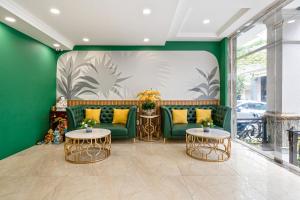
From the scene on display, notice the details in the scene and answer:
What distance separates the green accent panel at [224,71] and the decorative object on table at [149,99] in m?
2.00

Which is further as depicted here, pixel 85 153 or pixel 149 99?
pixel 149 99

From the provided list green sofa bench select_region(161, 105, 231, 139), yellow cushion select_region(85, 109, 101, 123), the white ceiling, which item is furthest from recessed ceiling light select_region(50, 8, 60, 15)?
green sofa bench select_region(161, 105, 231, 139)

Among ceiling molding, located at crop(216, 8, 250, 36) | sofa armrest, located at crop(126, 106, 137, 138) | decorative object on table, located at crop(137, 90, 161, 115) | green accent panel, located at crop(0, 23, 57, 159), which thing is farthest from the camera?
decorative object on table, located at crop(137, 90, 161, 115)

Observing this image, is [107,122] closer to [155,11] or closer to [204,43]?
[155,11]

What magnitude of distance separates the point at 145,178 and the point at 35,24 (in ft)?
12.4

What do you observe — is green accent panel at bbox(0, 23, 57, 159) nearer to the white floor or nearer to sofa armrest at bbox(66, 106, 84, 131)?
the white floor

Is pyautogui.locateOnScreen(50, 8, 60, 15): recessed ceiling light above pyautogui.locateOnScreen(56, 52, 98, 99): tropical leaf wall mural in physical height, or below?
above

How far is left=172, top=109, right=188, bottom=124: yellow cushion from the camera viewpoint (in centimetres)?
475

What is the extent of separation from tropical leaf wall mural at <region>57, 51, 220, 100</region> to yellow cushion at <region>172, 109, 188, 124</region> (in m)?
0.74

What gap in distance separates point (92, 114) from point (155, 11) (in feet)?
10.5

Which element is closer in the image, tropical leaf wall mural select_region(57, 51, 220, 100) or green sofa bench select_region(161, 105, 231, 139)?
green sofa bench select_region(161, 105, 231, 139)

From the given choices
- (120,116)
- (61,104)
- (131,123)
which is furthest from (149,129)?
(61,104)

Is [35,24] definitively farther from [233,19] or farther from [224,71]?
[224,71]

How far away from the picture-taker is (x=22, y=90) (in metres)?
3.96
